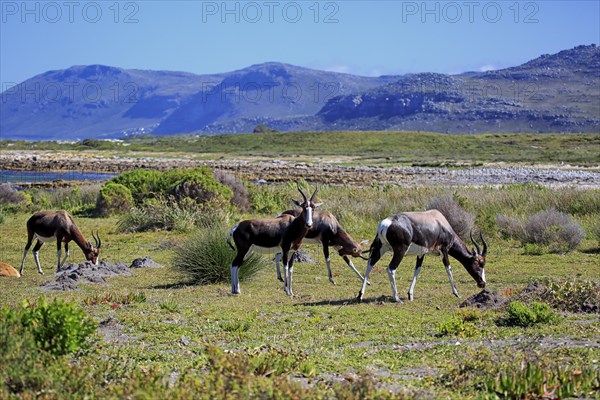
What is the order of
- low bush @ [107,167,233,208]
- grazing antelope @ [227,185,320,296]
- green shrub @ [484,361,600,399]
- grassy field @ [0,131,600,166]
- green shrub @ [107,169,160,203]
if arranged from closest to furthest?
green shrub @ [484,361,600,399]
grazing antelope @ [227,185,320,296]
low bush @ [107,167,233,208]
green shrub @ [107,169,160,203]
grassy field @ [0,131,600,166]

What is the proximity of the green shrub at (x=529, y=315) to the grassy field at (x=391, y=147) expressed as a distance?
6376cm

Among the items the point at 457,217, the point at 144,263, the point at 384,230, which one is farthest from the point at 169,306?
the point at 457,217

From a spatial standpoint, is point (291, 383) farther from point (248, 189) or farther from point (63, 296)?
point (248, 189)

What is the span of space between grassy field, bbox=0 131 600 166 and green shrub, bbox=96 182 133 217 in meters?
48.6

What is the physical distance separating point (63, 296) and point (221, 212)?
1225cm

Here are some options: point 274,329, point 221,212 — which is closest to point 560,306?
point 274,329

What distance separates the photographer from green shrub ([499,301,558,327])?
1158cm

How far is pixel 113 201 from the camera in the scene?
32000 mm

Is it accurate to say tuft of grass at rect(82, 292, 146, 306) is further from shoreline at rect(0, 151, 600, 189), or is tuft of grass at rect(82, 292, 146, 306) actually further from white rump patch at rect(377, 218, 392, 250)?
shoreline at rect(0, 151, 600, 189)

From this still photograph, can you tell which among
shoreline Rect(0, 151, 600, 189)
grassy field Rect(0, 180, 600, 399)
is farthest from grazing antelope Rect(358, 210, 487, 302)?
shoreline Rect(0, 151, 600, 189)

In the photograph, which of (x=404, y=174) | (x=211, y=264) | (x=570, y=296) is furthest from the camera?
(x=404, y=174)

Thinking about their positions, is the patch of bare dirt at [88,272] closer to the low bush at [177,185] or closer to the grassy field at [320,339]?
the grassy field at [320,339]

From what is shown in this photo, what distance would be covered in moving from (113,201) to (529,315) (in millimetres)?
22831

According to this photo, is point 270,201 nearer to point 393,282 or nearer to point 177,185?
point 177,185
